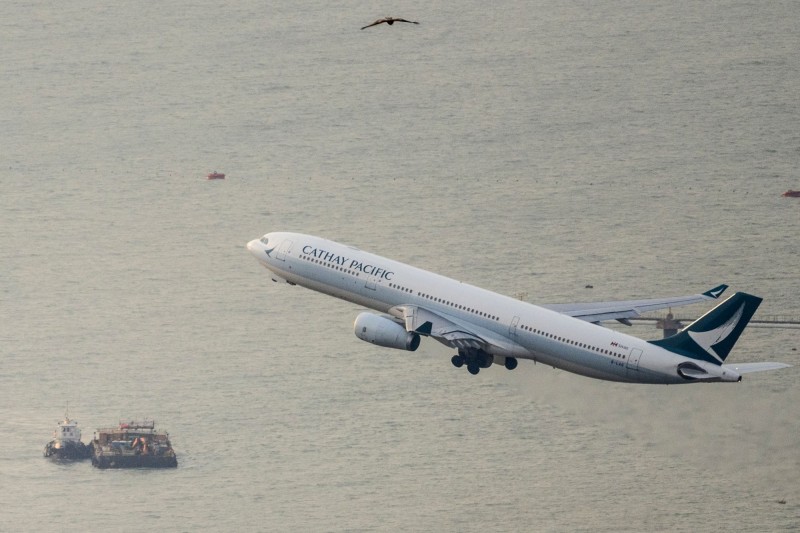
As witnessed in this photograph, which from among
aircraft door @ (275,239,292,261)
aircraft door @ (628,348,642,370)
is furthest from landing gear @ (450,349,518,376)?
aircraft door @ (275,239,292,261)

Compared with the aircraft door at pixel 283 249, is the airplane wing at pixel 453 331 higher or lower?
lower

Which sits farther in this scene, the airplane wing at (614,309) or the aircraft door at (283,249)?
the aircraft door at (283,249)

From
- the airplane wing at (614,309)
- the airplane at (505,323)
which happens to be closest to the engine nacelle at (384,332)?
the airplane at (505,323)

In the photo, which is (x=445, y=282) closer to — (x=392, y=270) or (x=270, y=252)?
(x=392, y=270)

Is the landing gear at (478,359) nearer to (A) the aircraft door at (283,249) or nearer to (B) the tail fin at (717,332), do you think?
(B) the tail fin at (717,332)

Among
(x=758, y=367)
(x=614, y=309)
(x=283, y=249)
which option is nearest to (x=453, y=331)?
(x=614, y=309)

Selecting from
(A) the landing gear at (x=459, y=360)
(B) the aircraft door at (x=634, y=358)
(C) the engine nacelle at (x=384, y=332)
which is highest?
(C) the engine nacelle at (x=384, y=332)

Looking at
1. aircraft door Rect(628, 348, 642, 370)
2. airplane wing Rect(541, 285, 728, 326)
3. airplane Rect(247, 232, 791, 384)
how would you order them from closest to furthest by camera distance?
airplane Rect(247, 232, 791, 384) < aircraft door Rect(628, 348, 642, 370) < airplane wing Rect(541, 285, 728, 326)

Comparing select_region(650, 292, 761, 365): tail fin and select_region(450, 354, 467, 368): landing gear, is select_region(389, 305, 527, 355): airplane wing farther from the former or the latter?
select_region(650, 292, 761, 365): tail fin
